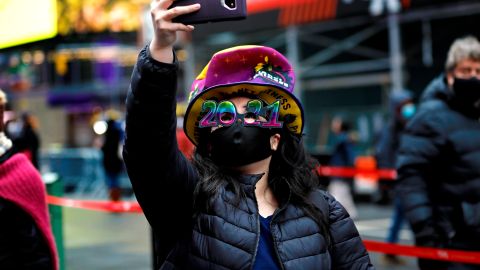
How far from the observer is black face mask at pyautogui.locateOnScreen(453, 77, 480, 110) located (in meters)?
3.99

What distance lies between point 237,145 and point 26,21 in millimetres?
4137

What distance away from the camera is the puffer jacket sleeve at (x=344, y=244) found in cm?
247

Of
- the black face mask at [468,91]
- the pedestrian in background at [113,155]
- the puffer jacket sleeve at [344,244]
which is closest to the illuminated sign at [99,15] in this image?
the pedestrian in background at [113,155]

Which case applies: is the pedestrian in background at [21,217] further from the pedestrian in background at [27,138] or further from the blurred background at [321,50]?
the pedestrian in background at [27,138]

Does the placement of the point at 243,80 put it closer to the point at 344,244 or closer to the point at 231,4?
the point at 231,4

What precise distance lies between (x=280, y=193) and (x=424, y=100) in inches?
87.3

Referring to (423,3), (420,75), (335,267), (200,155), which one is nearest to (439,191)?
(335,267)

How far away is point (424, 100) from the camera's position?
4.45 metres

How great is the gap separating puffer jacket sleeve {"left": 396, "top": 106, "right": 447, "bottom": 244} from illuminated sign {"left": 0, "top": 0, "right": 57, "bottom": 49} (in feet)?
10.5

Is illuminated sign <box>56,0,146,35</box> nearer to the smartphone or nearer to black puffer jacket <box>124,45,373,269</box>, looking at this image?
black puffer jacket <box>124,45,373,269</box>

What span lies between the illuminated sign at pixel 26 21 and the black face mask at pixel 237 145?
400cm

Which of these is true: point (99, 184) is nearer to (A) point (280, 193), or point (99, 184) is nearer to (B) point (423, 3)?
(B) point (423, 3)

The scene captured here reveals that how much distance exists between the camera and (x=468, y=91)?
4008 mm

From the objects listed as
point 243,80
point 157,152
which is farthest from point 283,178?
point 157,152
